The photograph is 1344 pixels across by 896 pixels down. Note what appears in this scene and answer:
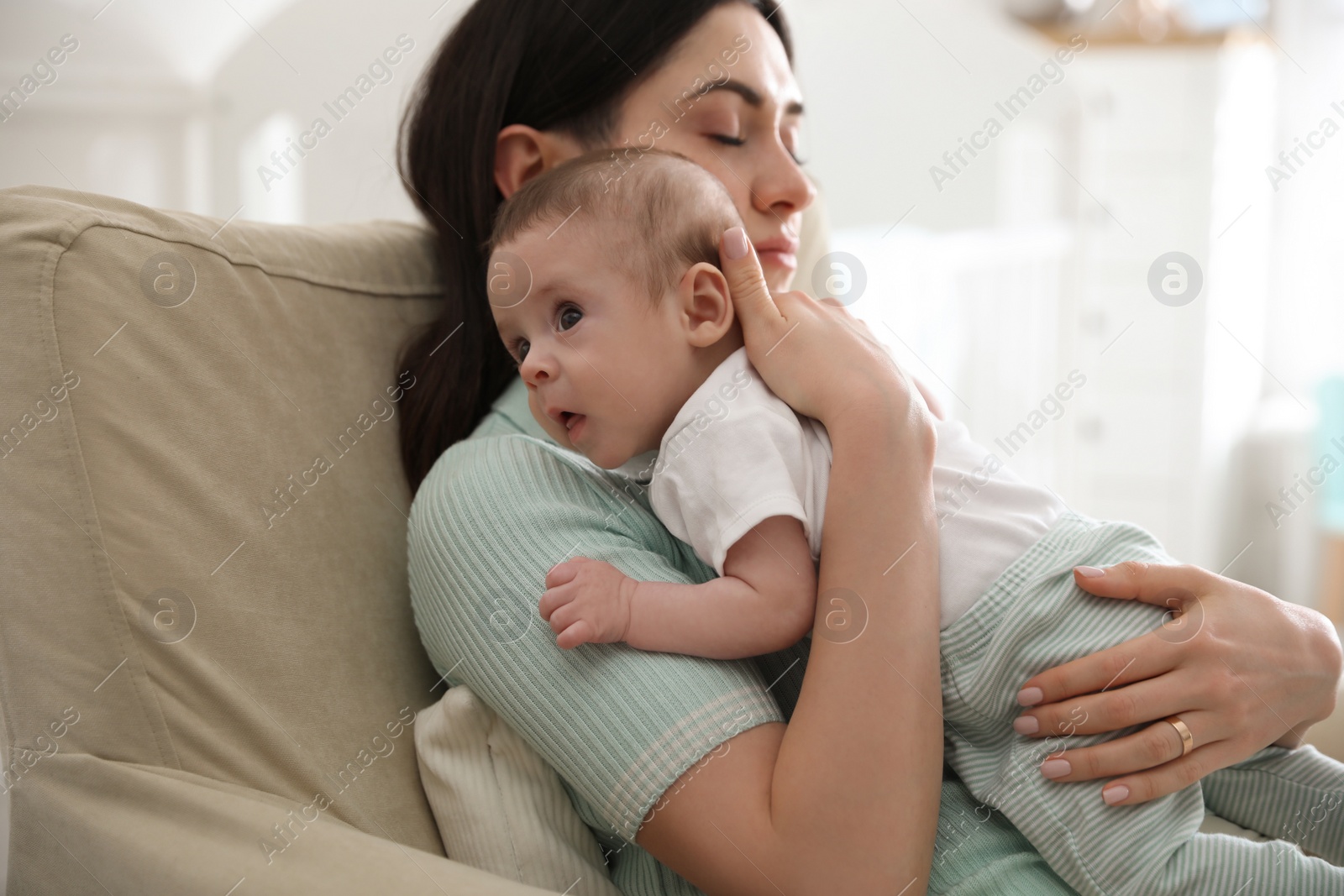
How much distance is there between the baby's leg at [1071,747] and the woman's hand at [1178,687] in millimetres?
15

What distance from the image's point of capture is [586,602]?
790 millimetres

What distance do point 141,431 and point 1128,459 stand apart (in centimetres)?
311

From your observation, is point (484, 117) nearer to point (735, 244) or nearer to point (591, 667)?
point (735, 244)

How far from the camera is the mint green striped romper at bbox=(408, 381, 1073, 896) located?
79 cm

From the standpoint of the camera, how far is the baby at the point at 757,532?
2.67 ft

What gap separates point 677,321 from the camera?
91cm

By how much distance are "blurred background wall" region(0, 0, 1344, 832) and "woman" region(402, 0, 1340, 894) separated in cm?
185

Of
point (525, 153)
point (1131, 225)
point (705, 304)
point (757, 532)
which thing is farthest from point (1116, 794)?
point (1131, 225)

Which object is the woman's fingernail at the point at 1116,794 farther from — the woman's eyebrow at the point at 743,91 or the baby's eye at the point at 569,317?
the woman's eyebrow at the point at 743,91

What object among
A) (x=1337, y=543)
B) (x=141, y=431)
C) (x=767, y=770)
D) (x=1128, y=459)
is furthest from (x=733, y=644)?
(x=1337, y=543)

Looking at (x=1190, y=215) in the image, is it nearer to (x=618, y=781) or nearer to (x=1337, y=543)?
(x=1337, y=543)

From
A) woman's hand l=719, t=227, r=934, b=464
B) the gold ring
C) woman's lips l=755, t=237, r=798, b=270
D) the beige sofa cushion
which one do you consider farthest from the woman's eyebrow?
the gold ring

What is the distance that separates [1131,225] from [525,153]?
2.64m

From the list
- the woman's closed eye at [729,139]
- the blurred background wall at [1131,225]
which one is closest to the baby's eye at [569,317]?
the woman's closed eye at [729,139]
